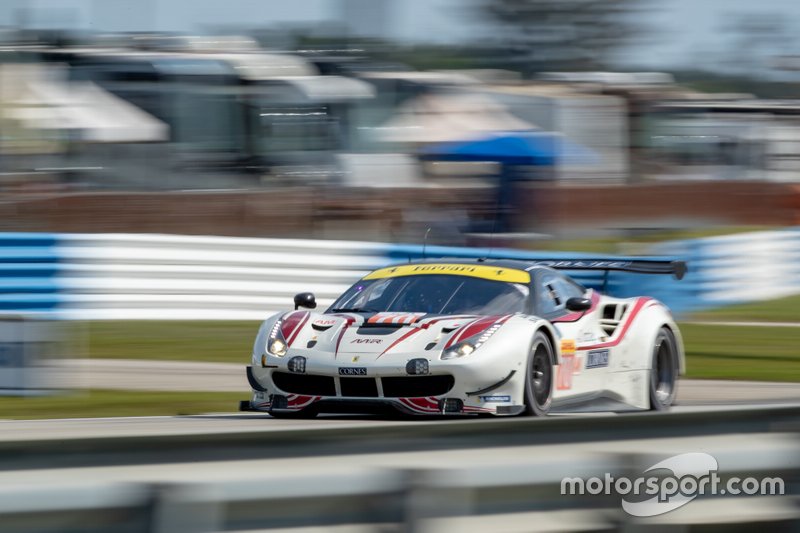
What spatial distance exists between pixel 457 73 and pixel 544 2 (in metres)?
57.9

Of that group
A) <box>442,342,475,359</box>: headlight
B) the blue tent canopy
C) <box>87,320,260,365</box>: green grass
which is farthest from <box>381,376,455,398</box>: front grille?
the blue tent canopy

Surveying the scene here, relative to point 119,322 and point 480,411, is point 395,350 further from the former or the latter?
point 119,322

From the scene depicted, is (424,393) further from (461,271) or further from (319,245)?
(319,245)

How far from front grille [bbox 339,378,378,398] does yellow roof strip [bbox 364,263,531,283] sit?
55.3 inches

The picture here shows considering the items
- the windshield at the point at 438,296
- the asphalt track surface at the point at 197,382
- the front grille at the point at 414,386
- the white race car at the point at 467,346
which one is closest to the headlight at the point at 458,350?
the white race car at the point at 467,346

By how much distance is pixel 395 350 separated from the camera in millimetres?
7812

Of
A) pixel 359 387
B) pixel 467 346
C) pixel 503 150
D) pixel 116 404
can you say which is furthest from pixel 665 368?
pixel 503 150

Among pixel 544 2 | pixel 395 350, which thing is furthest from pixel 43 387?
pixel 544 2

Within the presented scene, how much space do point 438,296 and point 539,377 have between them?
97cm

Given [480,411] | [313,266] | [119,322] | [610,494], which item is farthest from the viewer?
[313,266]

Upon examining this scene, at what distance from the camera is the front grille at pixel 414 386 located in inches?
306

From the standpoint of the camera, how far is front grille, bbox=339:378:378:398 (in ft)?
25.6

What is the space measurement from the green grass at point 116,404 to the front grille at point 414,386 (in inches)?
91.9

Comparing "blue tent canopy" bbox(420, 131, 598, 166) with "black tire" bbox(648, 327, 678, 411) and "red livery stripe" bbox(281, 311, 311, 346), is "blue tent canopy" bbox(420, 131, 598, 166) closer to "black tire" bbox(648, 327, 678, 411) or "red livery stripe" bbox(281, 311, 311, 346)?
"black tire" bbox(648, 327, 678, 411)
